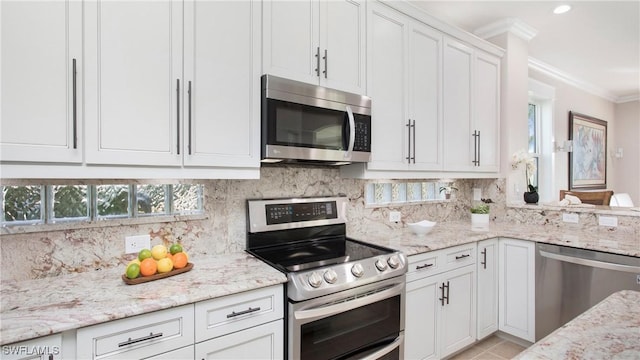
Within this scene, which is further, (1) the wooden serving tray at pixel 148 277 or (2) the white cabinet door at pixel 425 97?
(2) the white cabinet door at pixel 425 97

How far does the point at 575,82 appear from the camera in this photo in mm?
4996

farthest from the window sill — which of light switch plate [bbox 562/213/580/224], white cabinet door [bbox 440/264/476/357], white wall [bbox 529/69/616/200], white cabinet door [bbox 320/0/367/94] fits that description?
white wall [bbox 529/69/616/200]

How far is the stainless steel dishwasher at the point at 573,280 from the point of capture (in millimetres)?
2117

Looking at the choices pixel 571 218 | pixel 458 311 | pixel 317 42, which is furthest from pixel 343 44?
pixel 571 218

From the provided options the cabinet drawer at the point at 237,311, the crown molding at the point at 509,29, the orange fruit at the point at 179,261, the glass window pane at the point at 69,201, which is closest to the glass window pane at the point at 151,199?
the glass window pane at the point at 69,201

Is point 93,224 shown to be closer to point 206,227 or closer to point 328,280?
point 206,227

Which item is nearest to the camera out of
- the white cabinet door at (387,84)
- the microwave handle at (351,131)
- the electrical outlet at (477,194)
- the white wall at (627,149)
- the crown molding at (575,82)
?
the microwave handle at (351,131)

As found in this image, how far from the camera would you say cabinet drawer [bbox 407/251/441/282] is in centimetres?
209

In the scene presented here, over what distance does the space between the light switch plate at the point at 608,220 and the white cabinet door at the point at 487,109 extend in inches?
35.1

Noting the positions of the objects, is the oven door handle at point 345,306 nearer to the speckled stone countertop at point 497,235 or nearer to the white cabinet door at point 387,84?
the speckled stone countertop at point 497,235

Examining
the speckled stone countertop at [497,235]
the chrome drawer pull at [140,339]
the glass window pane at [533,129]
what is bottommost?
the chrome drawer pull at [140,339]

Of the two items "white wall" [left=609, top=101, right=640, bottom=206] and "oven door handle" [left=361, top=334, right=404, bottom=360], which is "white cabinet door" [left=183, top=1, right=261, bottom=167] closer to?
"oven door handle" [left=361, top=334, right=404, bottom=360]

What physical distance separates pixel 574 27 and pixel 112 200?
4.33 meters

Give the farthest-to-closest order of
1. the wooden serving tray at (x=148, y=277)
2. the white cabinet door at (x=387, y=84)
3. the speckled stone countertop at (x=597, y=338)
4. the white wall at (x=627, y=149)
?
the white wall at (x=627, y=149), the white cabinet door at (x=387, y=84), the wooden serving tray at (x=148, y=277), the speckled stone countertop at (x=597, y=338)
